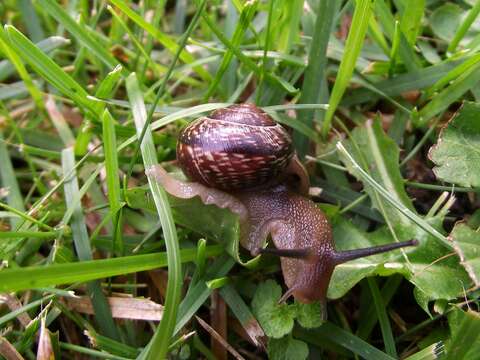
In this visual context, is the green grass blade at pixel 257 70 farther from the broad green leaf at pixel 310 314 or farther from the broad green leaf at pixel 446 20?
the broad green leaf at pixel 310 314

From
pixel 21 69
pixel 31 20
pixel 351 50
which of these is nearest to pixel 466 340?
pixel 351 50

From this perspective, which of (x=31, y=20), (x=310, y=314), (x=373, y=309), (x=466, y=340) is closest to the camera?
(x=466, y=340)

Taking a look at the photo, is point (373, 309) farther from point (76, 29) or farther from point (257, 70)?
point (76, 29)

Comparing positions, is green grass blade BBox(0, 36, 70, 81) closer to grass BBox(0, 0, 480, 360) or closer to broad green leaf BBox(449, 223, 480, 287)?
grass BBox(0, 0, 480, 360)

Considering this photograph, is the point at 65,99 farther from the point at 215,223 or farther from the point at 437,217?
the point at 437,217

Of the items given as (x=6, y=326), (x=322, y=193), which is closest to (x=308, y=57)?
(x=322, y=193)
